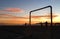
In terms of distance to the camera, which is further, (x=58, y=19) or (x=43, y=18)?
(x=58, y=19)

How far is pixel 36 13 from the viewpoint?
34.6 ft

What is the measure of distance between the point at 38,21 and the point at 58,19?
132cm
